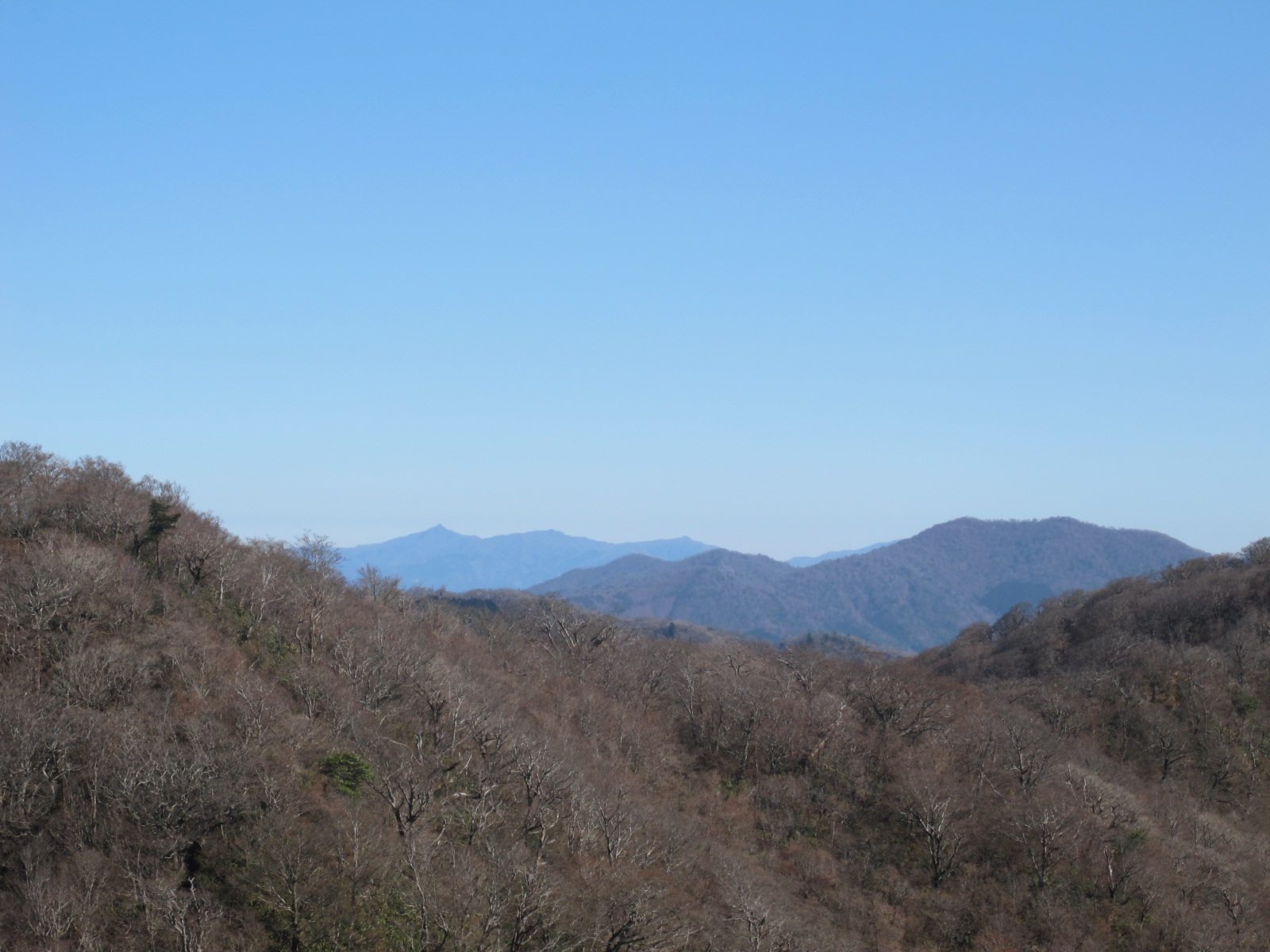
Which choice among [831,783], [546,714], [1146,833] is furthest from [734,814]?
[1146,833]

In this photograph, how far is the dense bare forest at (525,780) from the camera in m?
39.8

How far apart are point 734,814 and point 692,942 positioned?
1059 inches

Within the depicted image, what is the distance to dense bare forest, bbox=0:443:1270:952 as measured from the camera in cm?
3981

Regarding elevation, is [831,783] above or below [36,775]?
below

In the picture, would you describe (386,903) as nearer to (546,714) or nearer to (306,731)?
(306,731)

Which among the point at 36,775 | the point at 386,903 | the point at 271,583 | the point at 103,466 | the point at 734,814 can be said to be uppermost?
the point at 103,466

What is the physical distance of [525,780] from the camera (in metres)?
56.2

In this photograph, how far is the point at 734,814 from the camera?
7075 cm

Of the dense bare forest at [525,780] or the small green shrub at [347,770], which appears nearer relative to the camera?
the dense bare forest at [525,780]

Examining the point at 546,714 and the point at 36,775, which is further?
the point at 546,714

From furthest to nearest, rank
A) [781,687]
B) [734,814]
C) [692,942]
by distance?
[781,687]
[734,814]
[692,942]

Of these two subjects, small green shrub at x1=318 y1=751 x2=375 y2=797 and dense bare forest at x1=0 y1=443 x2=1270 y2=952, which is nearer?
dense bare forest at x1=0 y1=443 x2=1270 y2=952

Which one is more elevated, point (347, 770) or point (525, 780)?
point (347, 770)

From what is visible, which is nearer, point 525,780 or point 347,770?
point 347,770
